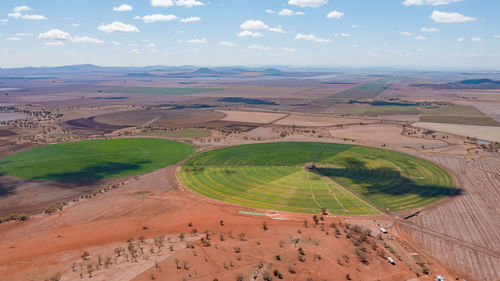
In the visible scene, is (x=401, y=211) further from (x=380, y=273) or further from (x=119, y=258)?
(x=119, y=258)

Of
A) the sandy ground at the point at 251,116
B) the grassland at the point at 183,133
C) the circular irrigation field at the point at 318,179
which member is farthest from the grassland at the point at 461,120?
the grassland at the point at 183,133

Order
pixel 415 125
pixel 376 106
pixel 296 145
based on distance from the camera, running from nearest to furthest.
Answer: pixel 296 145
pixel 415 125
pixel 376 106

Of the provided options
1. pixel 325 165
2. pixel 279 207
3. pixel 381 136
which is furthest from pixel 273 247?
pixel 381 136

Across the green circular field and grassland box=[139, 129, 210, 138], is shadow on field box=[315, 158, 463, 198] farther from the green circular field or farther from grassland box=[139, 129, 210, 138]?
grassland box=[139, 129, 210, 138]

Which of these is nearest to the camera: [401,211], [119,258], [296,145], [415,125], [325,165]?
[119,258]

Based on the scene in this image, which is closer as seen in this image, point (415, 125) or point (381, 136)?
point (381, 136)

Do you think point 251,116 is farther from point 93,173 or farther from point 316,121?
point 93,173
